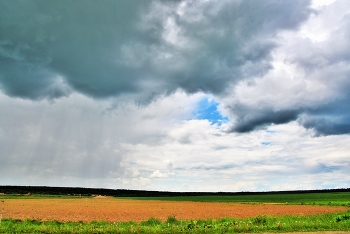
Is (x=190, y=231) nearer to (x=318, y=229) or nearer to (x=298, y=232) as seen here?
(x=298, y=232)

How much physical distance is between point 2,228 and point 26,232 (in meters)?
2.73

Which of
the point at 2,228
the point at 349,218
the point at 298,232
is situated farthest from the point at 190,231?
the point at 349,218

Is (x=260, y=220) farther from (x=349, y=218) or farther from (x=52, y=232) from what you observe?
(x=52, y=232)

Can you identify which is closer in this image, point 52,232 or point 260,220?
point 52,232

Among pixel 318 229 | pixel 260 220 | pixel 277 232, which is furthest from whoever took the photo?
pixel 260 220

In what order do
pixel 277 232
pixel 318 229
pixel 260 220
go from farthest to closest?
pixel 260 220 → pixel 318 229 → pixel 277 232

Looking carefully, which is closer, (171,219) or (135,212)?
(171,219)

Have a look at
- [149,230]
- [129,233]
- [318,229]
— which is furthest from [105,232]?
[318,229]

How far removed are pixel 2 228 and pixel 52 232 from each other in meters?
4.45

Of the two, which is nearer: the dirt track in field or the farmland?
the farmland

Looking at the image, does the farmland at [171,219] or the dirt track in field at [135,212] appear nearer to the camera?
the farmland at [171,219]

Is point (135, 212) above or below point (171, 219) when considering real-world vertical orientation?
below

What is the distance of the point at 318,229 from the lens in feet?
69.3

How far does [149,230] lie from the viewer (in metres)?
20.8
